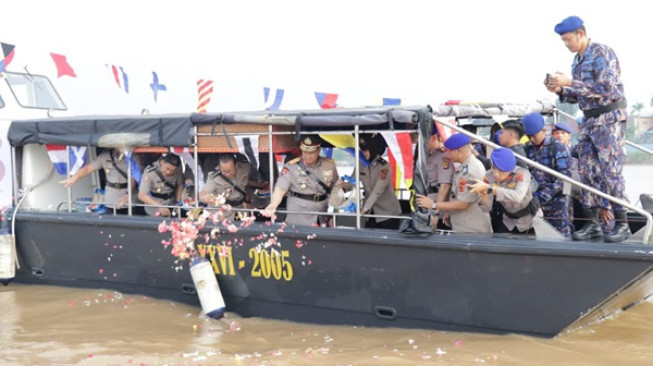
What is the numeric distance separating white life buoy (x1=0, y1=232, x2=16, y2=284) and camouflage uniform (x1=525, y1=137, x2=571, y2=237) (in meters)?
5.50

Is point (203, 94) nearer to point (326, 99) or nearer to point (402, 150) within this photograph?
point (326, 99)

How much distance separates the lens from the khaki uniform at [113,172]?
7869 millimetres

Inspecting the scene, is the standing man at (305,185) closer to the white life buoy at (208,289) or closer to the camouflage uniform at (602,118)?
the white life buoy at (208,289)

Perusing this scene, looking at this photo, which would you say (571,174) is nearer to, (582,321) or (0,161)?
(582,321)

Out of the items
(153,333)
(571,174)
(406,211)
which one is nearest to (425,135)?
(571,174)

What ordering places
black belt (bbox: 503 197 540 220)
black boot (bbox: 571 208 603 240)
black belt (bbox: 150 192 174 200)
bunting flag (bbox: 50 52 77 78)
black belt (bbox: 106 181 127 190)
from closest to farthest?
black boot (bbox: 571 208 603 240), black belt (bbox: 503 197 540 220), black belt (bbox: 150 192 174 200), black belt (bbox: 106 181 127 190), bunting flag (bbox: 50 52 77 78)

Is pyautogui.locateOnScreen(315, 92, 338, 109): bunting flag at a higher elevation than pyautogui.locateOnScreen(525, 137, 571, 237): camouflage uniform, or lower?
higher

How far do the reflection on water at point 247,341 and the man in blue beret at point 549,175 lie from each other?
916mm

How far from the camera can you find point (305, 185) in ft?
21.8

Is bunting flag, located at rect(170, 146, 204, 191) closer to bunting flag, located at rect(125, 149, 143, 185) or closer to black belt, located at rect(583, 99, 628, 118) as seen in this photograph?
bunting flag, located at rect(125, 149, 143, 185)

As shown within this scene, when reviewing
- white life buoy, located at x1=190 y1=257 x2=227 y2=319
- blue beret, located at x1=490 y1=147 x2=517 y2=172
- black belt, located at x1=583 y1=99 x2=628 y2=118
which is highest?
black belt, located at x1=583 y1=99 x2=628 y2=118

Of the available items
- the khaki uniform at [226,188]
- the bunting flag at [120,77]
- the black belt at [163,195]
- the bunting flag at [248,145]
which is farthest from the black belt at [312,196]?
the bunting flag at [120,77]

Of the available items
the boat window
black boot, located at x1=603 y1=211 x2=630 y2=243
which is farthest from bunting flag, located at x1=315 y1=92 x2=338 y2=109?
black boot, located at x1=603 y1=211 x2=630 y2=243

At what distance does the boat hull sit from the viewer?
17.3 feet
